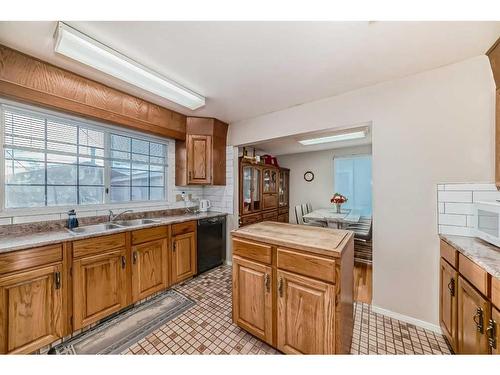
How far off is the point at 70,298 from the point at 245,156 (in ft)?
9.10

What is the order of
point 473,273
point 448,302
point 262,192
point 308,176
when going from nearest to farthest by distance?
point 473,273 < point 448,302 < point 262,192 < point 308,176

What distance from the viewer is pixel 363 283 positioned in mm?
2531

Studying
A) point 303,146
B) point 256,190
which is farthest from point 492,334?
point 303,146

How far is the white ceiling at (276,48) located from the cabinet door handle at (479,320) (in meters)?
1.70

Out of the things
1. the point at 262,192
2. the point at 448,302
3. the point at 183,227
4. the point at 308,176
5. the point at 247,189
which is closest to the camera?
the point at 448,302

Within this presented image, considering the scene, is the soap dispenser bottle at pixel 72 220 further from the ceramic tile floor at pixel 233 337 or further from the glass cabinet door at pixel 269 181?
the glass cabinet door at pixel 269 181

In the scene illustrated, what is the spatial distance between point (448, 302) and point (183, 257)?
255 cm

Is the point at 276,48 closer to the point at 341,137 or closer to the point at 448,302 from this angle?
the point at 448,302

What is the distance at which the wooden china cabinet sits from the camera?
346 centimetres

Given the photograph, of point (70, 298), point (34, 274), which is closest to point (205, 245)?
point (70, 298)

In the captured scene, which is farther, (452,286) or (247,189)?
(247,189)

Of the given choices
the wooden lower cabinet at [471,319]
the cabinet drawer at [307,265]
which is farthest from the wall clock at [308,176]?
the cabinet drawer at [307,265]

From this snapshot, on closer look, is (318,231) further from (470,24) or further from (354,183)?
(354,183)

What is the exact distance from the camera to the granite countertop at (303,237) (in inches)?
46.9
